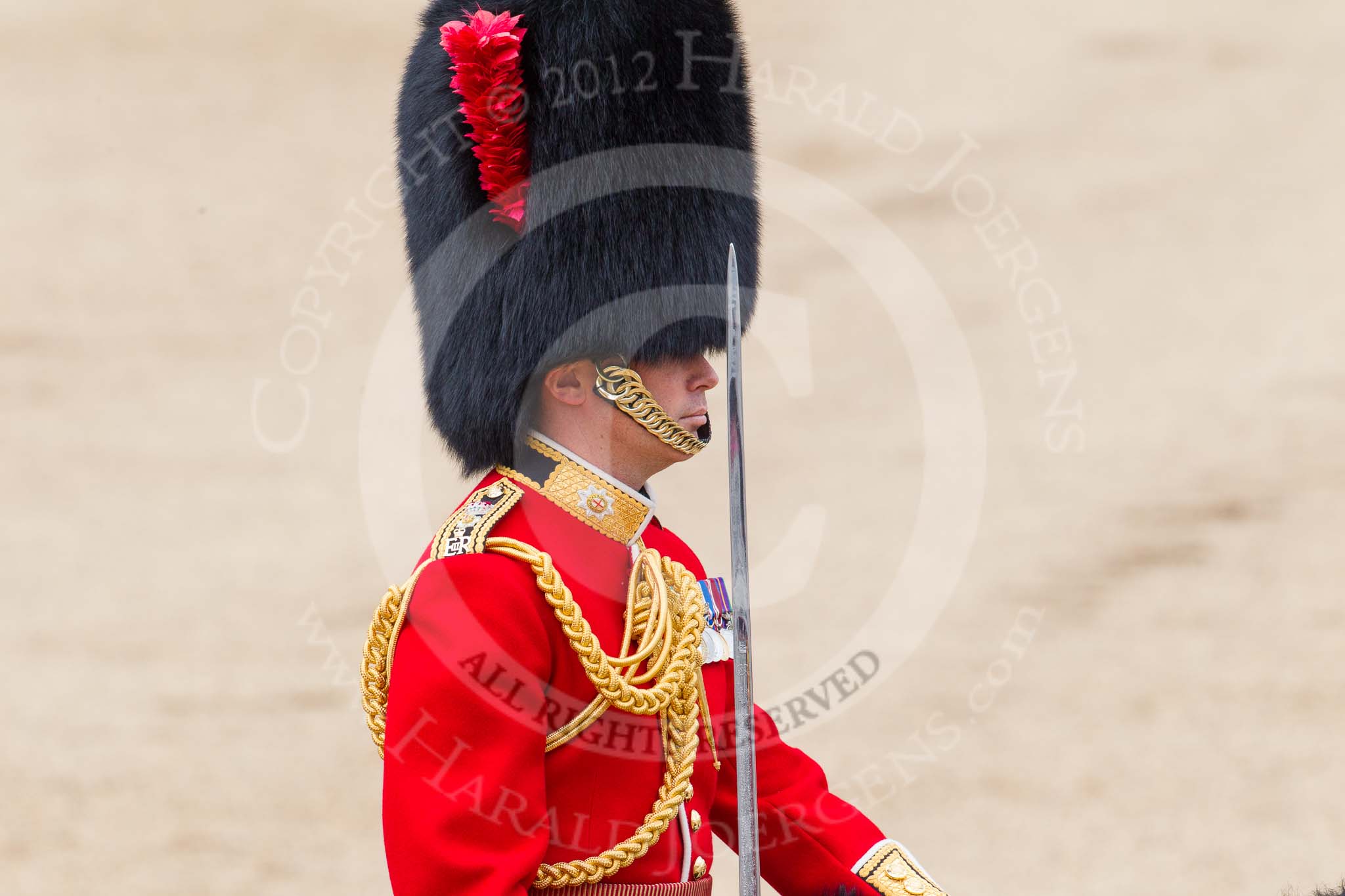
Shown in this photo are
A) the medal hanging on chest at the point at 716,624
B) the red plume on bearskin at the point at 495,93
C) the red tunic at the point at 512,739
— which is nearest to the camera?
the red tunic at the point at 512,739

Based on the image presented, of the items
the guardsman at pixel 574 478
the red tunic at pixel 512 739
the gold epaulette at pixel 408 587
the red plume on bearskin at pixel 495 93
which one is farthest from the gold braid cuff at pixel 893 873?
the red plume on bearskin at pixel 495 93

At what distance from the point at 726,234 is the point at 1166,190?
6.85 meters

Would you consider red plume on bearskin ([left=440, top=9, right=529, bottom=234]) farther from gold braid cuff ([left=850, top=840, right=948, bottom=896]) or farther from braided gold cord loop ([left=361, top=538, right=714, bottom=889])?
gold braid cuff ([left=850, top=840, right=948, bottom=896])

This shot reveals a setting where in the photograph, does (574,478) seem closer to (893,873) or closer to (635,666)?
(635,666)

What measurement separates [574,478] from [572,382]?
117 millimetres

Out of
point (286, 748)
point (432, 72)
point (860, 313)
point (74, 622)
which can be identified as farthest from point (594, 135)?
point (860, 313)

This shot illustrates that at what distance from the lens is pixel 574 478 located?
183 centimetres

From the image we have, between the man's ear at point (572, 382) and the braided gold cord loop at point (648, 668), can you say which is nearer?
the braided gold cord loop at point (648, 668)

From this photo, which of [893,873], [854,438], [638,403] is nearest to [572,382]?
[638,403]

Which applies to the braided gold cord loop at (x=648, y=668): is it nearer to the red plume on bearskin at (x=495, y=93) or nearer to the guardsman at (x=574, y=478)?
the guardsman at (x=574, y=478)

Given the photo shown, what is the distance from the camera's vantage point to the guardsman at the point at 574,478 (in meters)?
1.68

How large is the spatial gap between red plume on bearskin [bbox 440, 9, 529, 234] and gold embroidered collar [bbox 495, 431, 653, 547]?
0.97ft

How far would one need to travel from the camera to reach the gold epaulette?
174cm

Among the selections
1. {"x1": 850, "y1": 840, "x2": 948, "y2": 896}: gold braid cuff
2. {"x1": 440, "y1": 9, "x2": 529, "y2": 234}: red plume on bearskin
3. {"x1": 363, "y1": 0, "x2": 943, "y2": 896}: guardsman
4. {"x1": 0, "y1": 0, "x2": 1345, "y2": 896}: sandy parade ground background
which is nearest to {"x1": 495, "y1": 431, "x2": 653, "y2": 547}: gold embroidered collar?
{"x1": 363, "y1": 0, "x2": 943, "y2": 896}: guardsman
